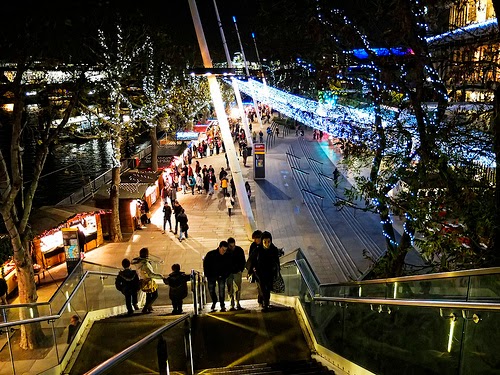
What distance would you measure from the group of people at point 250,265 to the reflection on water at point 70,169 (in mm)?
24971

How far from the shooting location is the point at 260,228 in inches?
754

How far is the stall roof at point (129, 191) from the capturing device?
19.3 meters

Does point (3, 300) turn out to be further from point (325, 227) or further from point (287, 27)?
point (325, 227)

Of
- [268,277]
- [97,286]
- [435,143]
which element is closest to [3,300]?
[97,286]

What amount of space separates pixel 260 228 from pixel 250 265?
11.7 metres

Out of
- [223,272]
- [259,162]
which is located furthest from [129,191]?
[223,272]

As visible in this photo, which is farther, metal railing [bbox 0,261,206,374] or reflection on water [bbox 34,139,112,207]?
reflection on water [bbox 34,139,112,207]

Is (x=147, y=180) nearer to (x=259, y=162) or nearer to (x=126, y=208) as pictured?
(x=126, y=208)

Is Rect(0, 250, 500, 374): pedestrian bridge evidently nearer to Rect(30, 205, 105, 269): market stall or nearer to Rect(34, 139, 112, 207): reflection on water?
Rect(30, 205, 105, 269): market stall

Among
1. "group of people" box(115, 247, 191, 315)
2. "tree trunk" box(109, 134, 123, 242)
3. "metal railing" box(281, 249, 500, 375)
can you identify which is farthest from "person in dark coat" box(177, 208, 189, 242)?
"metal railing" box(281, 249, 500, 375)

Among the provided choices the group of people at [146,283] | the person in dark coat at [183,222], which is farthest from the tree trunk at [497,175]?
the person in dark coat at [183,222]

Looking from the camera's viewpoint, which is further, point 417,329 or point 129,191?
point 129,191

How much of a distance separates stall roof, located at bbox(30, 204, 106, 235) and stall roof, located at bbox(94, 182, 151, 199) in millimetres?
2106

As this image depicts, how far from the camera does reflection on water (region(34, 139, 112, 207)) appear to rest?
37.1m
